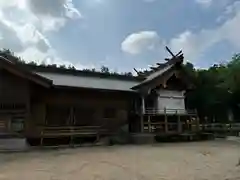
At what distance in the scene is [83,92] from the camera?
2044 centimetres

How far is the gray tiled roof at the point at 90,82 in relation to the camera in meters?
21.4

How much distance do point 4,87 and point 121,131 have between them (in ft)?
26.9

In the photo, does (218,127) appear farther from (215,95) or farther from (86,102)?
(86,102)

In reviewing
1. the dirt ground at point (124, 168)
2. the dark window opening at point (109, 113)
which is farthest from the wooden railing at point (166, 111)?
the dirt ground at point (124, 168)

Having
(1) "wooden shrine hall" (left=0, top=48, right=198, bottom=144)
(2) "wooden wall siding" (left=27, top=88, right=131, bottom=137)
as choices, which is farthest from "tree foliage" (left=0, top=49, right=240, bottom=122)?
(2) "wooden wall siding" (left=27, top=88, right=131, bottom=137)

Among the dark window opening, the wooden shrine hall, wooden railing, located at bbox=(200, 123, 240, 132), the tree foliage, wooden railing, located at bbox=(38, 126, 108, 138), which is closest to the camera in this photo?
the wooden shrine hall

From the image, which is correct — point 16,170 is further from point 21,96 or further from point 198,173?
point 21,96

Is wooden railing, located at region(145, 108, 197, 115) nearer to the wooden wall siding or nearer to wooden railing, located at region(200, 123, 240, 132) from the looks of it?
the wooden wall siding

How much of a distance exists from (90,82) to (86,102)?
2.57 m

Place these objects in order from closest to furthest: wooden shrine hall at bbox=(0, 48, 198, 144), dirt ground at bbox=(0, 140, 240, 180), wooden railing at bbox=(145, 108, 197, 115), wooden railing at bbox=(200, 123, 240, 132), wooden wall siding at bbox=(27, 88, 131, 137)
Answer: dirt ground at bbox=(0, 140, 240, 180)
wooden shrine hall at bbox=(0, 48, 198, 144)
wooden wall siding at bbox=(27, 88, 131, 137)
wooden railing at bbox=(145, 108, 197, 115)
wooden railing at bbox=(200, 123, 240, 132)

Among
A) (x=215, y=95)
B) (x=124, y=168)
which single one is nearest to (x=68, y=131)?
(x=124, y=168)

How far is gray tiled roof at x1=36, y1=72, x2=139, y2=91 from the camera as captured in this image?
70.3 feet

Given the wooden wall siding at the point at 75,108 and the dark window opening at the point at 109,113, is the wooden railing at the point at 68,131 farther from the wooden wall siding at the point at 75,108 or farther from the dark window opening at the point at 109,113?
the dark window opening at the point at 109,113

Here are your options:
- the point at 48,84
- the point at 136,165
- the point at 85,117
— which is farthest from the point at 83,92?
the point at 136,165
